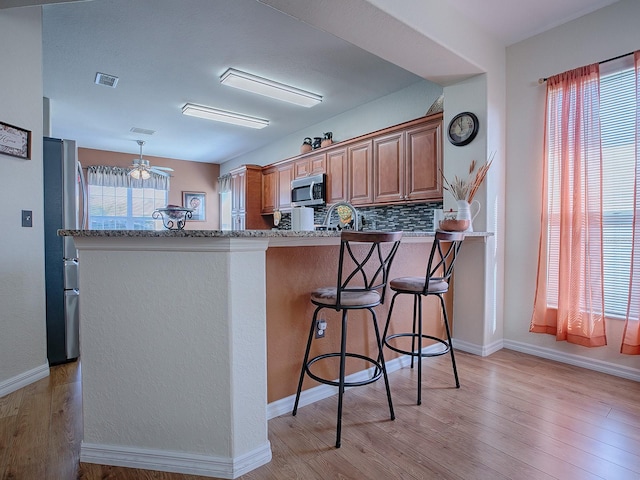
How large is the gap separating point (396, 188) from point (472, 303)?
4.41 feet

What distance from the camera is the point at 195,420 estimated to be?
1.41 m

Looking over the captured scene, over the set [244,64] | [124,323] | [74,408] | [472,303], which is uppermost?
[244,64]

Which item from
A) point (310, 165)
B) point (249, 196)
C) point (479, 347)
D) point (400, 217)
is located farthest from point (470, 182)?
point (249, 196)

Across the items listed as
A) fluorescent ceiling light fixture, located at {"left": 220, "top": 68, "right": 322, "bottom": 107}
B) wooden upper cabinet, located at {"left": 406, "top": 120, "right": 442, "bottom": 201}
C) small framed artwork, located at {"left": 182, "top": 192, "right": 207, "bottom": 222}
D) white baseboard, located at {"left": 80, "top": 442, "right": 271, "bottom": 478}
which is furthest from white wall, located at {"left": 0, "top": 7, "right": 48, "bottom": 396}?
small framed artwork, located at {"left": 182, "top": 192, "right": 207, "bottom": 222}

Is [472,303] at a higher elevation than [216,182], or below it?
below

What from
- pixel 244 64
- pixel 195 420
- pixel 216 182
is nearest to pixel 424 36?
pixel 244 64

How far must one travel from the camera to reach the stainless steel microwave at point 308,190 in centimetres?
441

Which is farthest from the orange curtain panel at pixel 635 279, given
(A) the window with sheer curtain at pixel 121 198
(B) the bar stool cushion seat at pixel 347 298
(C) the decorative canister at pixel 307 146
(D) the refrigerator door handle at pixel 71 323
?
(A) the window with sheer curtain at pixel 121 198

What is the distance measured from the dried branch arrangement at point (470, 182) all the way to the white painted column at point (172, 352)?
1.92 meters

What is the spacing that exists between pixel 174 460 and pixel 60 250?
7.06 feet

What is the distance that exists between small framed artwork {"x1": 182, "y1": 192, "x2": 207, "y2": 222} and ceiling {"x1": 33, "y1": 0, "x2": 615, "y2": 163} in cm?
252

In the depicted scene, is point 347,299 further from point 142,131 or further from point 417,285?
point 142,131

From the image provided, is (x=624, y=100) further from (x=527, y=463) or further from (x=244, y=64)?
(x=244, y=64)

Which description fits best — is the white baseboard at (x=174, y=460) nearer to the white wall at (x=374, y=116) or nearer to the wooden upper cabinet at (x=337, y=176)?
the wooden upper cabinet at (x=337, y=176)
